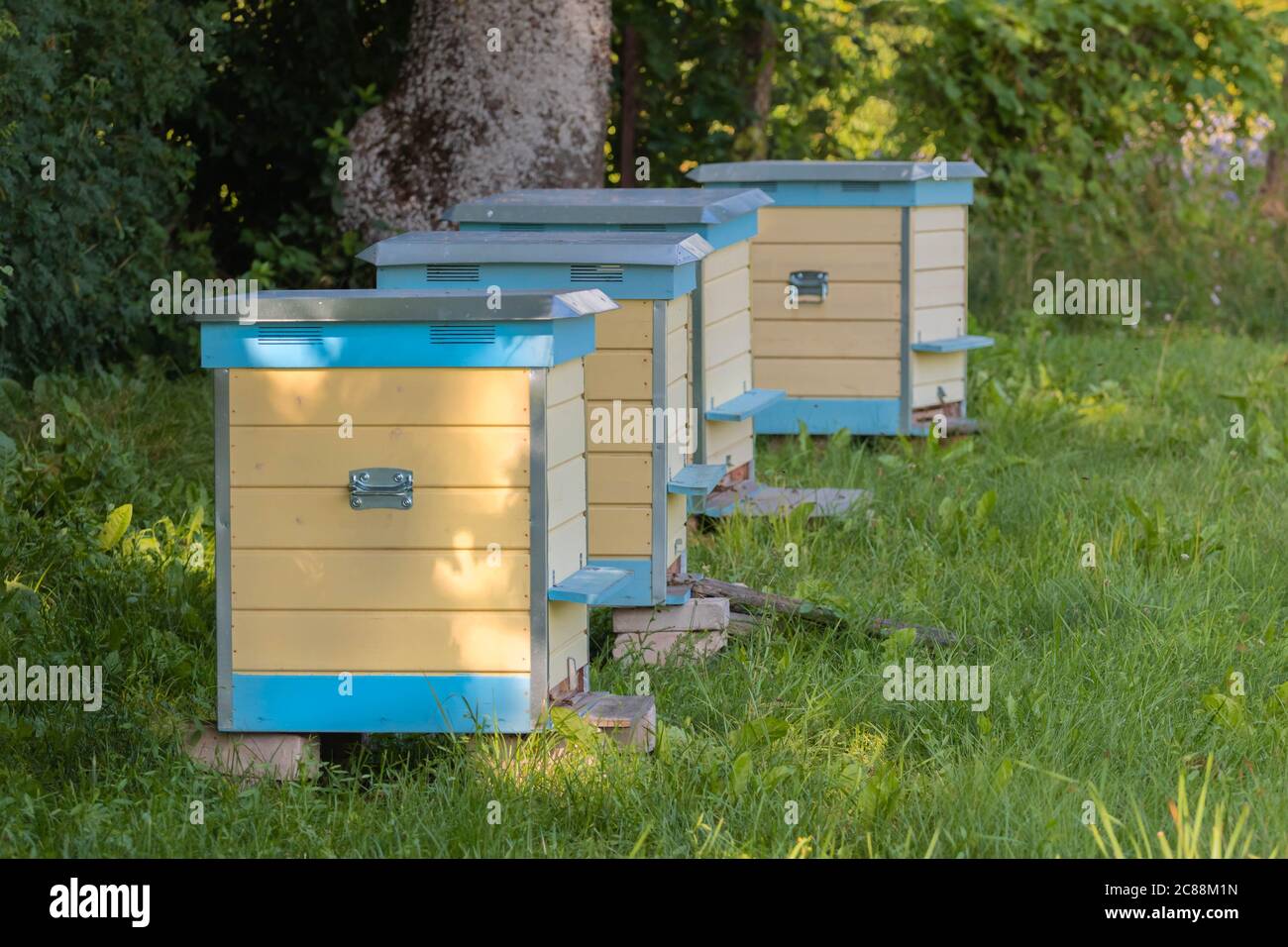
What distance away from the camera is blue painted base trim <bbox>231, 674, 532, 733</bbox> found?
13.2 ft

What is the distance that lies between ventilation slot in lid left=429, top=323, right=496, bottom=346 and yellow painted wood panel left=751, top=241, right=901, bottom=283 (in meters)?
3.78

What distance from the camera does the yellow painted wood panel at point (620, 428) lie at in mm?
5016

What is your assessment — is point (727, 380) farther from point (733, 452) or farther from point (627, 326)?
point (627, 326)

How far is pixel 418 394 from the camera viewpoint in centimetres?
396

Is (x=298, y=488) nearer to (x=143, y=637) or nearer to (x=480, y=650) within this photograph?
(x=480, y=650)

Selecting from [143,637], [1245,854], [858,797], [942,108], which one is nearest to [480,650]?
[858,797]

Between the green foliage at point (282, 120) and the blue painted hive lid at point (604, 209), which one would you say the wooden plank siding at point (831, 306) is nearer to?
the blue painted hive lid at point (604, 209)

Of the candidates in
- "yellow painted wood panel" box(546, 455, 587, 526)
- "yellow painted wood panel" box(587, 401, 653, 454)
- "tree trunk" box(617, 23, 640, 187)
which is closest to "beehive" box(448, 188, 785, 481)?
"yellow painted wood panel" box(587, 401, 653, 454)

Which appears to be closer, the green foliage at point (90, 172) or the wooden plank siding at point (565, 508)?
the wooden plank siding at point (565, 508)

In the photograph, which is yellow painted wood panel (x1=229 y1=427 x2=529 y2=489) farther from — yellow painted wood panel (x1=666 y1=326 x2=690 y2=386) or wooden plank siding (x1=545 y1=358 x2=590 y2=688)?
yellow painted wood panel (x1=666 y1=326 x2=690 y2=386)

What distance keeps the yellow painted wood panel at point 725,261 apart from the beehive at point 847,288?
1.26m

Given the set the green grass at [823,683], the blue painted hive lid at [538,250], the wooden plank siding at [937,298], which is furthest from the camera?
the wooden plank siding at [937,298]

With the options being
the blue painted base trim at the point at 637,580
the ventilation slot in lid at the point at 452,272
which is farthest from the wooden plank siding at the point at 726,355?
the ventilation slot in lid at the point at 452,272
